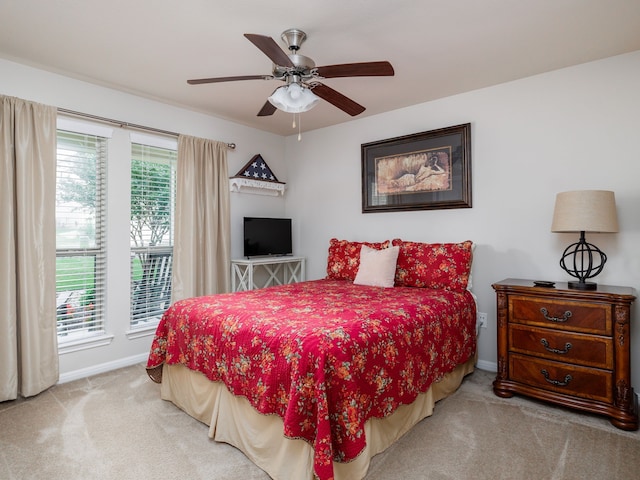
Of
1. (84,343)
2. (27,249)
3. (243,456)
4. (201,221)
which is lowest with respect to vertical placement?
(243,456)

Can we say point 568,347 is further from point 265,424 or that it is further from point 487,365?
point 265,424

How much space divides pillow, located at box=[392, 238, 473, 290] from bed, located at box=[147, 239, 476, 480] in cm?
1

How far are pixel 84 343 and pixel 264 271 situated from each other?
1972 millimetres

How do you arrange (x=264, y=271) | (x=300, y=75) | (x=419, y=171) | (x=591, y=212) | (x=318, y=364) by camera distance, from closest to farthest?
1. (x=318, y=364)
2. (x=300, y=75)
3. (x=591, y=212)
4. (x=419, y=171)
5. (x=264, y=271)

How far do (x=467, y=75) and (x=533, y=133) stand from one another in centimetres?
73

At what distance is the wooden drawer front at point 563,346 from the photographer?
2.30m

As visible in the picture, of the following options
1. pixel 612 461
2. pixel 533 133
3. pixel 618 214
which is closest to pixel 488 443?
pixel 612 461

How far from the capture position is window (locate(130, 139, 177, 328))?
3.46 m

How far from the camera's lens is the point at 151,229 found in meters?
3.57

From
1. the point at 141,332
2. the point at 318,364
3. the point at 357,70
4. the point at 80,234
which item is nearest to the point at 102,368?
the point at 141,332

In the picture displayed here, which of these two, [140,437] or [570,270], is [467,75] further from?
[140,437]

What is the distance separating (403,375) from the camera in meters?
2.05

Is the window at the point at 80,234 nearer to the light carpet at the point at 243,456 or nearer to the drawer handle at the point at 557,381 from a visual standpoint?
the light carpet at the point at 243,456

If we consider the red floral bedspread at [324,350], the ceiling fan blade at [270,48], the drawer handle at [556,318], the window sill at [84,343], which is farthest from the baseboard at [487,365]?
the window sill at [84,343]
